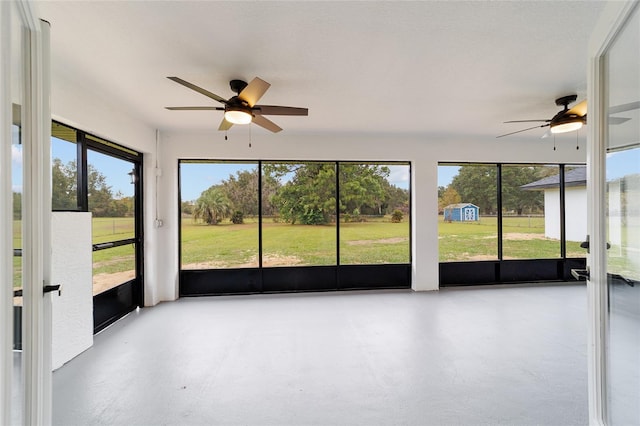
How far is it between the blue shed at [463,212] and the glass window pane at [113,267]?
5.44m

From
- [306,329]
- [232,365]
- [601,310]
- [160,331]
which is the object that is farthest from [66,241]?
[601,310]

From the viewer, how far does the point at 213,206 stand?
5023 mm

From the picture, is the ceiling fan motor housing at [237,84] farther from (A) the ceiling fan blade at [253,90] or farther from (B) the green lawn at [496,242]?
(B) the green lawn at [496,242]

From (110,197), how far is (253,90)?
8.52 ft

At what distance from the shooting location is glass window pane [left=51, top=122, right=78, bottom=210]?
2816mm

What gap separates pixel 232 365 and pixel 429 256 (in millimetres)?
3779

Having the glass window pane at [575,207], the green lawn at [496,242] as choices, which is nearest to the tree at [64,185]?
the green lawn at [496,242]

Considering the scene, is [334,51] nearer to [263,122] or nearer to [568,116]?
[263,122]

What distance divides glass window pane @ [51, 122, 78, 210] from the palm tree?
1954mm

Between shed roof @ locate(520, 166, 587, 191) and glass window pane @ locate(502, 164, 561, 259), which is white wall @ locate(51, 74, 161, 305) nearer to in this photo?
glass window pane @ locate(502, 164, 561, 259)

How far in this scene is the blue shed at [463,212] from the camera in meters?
5.35

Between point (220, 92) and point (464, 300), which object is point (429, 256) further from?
point (220, 92)

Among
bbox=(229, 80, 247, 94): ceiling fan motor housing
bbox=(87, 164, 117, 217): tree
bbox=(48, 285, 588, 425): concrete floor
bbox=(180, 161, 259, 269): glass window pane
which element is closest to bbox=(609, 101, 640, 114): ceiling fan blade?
bbox=(48, 285, 588, 425): concrete floor

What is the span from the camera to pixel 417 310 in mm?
4051
